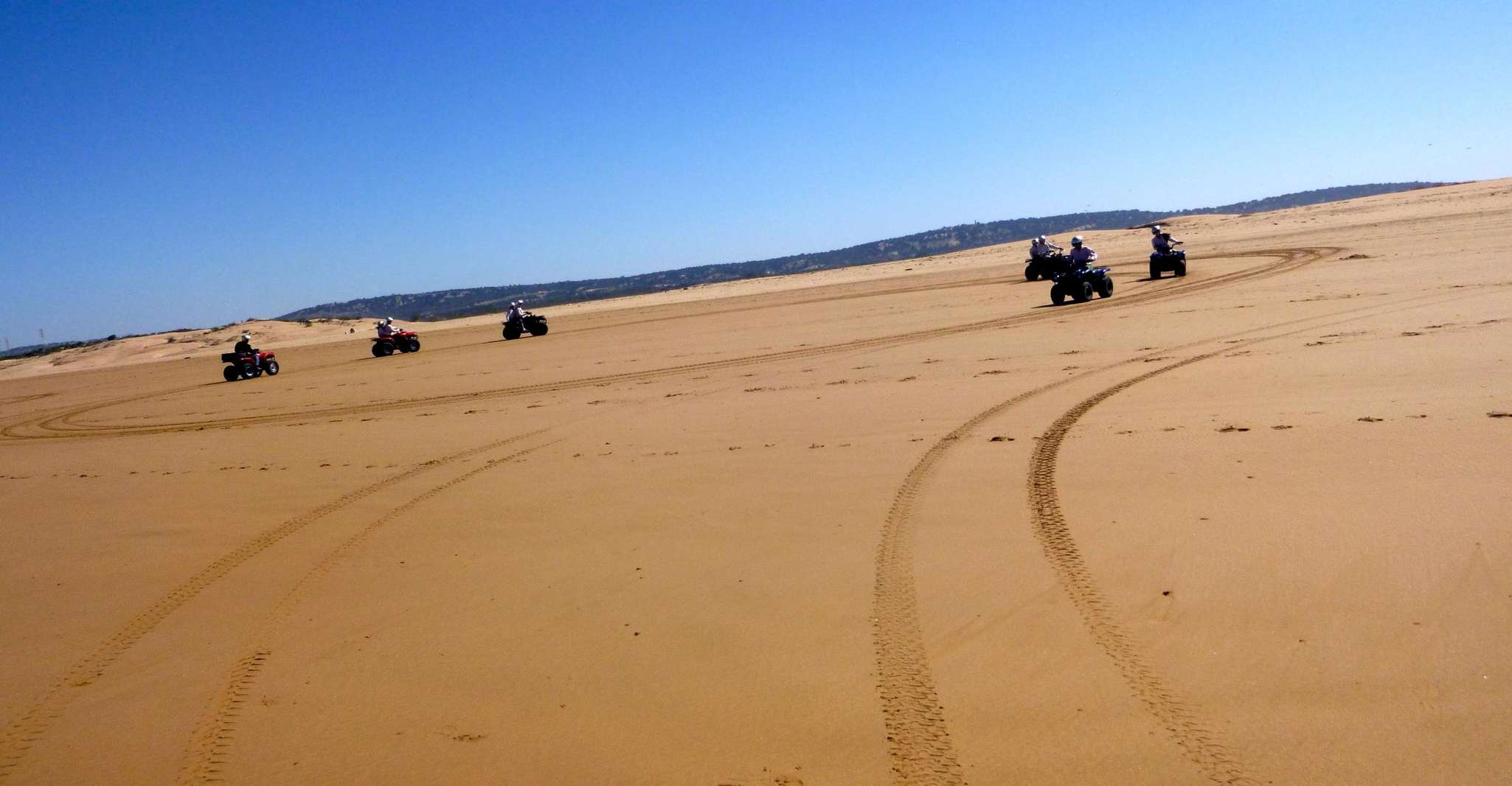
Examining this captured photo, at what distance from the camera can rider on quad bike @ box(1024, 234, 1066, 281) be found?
26.9 meters

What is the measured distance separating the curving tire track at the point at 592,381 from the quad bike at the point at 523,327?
36.7 feet

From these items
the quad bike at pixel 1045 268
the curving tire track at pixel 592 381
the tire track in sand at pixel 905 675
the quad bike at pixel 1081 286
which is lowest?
the tire track in sand at pixel 905 675

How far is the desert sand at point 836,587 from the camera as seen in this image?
142 inches

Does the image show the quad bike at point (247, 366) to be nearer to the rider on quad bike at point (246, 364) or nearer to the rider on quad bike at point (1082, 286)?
the rider on quad bike at point (246, 364)

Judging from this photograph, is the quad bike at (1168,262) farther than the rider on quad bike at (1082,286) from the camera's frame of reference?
Yes

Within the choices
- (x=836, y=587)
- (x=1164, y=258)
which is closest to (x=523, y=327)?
(x=1164, y=258)

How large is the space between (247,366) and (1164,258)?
76.8ft

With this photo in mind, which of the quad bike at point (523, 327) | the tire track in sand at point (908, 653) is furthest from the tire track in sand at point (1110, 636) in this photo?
the quad bike at point (523, 327)

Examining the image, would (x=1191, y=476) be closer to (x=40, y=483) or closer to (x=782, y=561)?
(x=782, y=561)

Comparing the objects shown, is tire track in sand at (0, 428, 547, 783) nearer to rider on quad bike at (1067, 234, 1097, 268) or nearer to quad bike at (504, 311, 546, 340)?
rider on quad bike at (1067, 234, 1097, 268)

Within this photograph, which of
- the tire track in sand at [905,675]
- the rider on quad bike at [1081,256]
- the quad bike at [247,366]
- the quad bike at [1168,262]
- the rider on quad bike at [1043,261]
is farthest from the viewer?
the rider on quad bike at [1043,261]

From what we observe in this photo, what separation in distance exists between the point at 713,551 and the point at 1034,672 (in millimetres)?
2397

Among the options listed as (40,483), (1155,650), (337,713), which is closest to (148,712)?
(337,713)

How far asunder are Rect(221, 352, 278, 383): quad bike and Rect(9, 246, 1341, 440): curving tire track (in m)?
3.48
